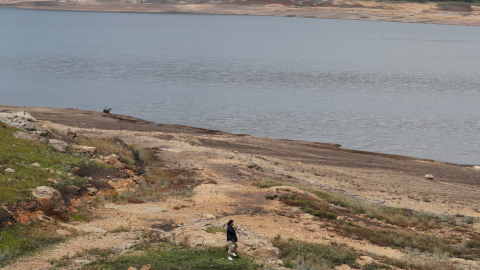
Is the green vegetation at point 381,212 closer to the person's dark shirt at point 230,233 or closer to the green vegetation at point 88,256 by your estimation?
the person's dark shirt at point 230,233

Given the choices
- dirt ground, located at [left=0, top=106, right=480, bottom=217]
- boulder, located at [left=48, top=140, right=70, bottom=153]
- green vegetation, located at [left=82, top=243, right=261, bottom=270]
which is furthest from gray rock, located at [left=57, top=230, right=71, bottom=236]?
dirt ground, located at [left=0, top=106, right=480, bottom=217]

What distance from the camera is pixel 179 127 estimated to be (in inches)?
1853

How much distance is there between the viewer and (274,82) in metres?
74.1

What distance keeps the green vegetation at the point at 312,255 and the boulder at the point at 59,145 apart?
40.9 ft

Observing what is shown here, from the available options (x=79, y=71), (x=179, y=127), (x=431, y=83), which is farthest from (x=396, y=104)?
(x=79, y=71)

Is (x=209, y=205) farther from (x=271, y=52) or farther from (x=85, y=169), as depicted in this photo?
(x=271, y=52)

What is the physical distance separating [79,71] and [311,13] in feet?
364

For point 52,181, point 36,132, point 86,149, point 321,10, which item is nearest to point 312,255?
point 52,181

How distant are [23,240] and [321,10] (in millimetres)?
167962

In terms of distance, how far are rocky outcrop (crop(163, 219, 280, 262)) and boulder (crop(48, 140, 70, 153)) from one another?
9.77 metres

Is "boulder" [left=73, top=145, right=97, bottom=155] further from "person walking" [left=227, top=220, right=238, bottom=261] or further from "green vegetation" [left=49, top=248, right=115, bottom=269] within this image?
"person walking" [left=227, top=220, right=238, bottom=261]

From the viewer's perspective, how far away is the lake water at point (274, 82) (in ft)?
163

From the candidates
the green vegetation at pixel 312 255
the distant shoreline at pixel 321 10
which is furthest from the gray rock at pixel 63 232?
the distant shoreline at pixel 321 10

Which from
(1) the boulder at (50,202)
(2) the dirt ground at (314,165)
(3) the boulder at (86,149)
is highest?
(1) the boulder at (50,202)
